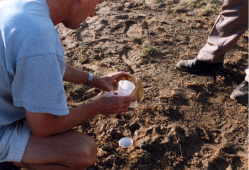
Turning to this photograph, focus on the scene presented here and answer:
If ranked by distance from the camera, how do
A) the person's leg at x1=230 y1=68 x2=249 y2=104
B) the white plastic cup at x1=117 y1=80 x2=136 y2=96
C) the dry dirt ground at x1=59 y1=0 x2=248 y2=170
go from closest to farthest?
the white plastic cup at x1=117 y1=80 x2=136 y2=96, the dry dirt ground at x1=59 y1=0 x2=248 y2=170, the person's leg at x1=230 y1=68 x2=249 y2=104

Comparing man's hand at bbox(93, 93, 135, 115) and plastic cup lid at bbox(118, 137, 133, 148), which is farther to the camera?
plastic cup lid at bbox(118, 137, 133, 148)

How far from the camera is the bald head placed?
1982 millimetres

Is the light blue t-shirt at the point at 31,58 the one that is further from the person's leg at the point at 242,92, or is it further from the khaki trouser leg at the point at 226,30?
the khaki trouser leg at the point at 226,30

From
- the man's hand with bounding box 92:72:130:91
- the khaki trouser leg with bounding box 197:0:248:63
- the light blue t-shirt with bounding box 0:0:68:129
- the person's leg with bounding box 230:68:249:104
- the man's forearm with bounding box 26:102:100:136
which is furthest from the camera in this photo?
the khaki trouser leg with bounding box 197:0:248:63

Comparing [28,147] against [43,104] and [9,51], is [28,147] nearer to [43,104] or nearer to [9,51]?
[43,104]

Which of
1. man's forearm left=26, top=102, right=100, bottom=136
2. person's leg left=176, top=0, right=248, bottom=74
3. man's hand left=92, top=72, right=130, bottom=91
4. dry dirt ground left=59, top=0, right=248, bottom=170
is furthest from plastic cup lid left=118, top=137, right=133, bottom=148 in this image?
person's leg left=176, top=0, right=248, bottom=74

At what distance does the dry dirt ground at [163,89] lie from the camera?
9.11ft

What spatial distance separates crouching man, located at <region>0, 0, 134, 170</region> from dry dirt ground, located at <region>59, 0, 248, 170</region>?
610mm

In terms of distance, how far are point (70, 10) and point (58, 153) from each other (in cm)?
69

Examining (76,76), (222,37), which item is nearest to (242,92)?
(222,37)

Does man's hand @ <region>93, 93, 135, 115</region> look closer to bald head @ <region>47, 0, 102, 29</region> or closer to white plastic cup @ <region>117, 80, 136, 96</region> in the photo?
white plastic cup @ <region>117, 80, 136, 96</region>

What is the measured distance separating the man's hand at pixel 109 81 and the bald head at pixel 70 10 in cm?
53

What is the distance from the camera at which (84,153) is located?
2.14m

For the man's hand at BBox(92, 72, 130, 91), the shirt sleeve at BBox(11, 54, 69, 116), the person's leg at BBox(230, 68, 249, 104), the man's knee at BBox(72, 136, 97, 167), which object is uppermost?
the shirt sleeve at BBox(11, 54, 69, 116)
